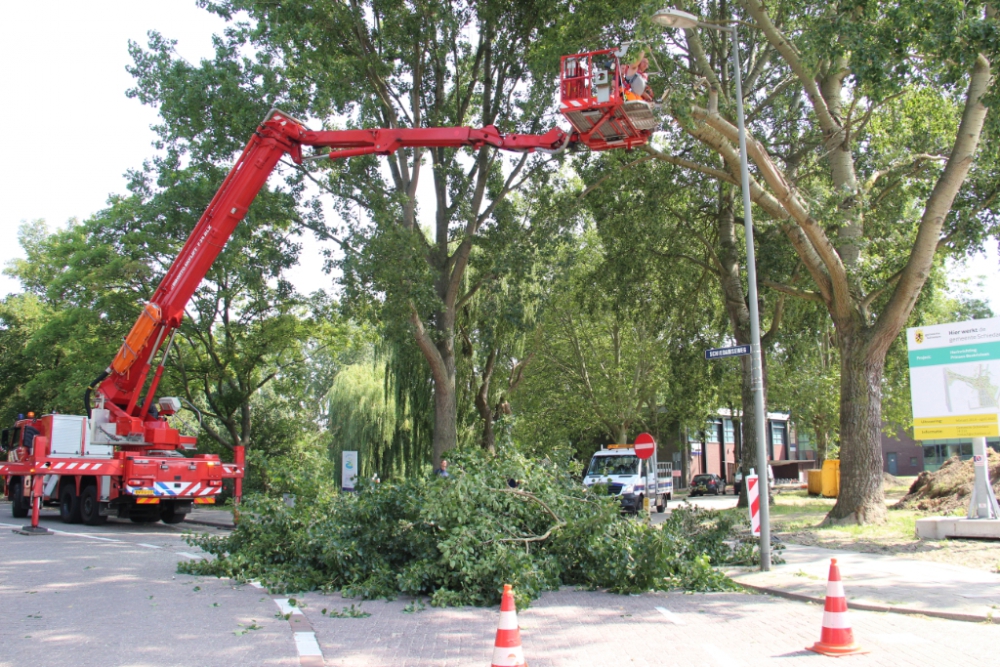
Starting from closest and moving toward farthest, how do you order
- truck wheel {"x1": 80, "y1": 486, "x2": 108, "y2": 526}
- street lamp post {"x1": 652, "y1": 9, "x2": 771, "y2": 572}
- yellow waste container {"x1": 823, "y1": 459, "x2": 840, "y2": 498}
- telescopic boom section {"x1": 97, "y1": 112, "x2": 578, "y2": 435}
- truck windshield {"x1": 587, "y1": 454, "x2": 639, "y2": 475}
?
street lamp post {"x1": 652, "y1": 9, "x2": 771, "y2": 572} → telescopic boom section {"x1": 97, "y1": 112, "x2": 578, "y2": 435} → truck wheel {"x1": 80, "y1": 486, "x2": 108, "y2": 526} → truck windshield {"x1": 587, "y1": 454, "x2": 639, "y2": 475} → yellow waste container {"x1": 823, "y1": 459, "x2": 840, "y2": 498}

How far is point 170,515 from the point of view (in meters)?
18.8

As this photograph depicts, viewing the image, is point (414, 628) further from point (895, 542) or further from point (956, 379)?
point (956, 379)

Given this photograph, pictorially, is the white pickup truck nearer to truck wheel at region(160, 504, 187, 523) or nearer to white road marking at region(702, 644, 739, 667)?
truck wheel at region(160, 504, 187, 523)

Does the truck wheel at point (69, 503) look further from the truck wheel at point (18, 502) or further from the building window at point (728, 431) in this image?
the building window at point (728, 431)

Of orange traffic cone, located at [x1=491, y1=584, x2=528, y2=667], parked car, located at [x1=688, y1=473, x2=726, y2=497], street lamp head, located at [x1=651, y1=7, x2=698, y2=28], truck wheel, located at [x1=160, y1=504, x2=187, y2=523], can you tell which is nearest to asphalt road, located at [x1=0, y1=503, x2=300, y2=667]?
orange traffic cone, located at [x1=491, y1=584, x2=528, y2=667]

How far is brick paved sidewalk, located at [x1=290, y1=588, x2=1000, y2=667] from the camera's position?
6.47 meters

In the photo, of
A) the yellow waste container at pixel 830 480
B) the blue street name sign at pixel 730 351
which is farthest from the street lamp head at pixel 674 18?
the yellow waste container at pixel 830 480

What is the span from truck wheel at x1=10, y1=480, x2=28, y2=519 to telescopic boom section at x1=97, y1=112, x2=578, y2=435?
23.3 feet

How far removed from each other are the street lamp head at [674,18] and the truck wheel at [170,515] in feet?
49.6

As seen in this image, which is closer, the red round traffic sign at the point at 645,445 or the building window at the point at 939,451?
the red round traffic sign at the point at 645,445

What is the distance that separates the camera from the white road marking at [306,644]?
6607mm

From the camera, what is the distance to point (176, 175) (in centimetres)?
1894

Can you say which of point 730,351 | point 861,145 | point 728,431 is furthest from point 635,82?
point 728,431

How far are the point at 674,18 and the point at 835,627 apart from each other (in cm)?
859
